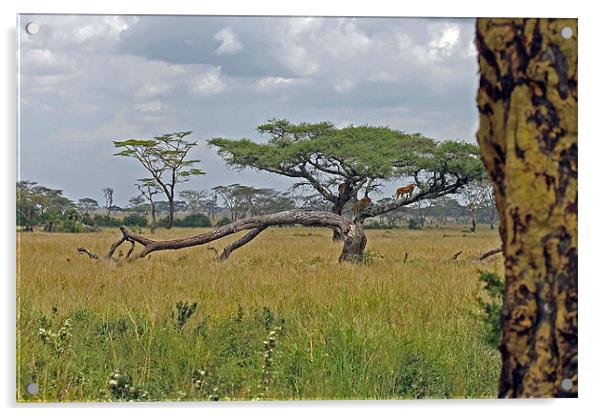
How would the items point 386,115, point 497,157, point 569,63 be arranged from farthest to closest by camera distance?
point 386,115 < point 569,63 < point 497,157

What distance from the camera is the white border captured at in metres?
4.95

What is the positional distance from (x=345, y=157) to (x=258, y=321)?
1166 mm

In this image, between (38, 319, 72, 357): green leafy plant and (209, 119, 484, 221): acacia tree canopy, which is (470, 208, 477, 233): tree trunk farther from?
(38, 319, 72, 357): green leafy plant

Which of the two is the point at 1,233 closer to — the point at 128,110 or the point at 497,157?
the point at 128,110

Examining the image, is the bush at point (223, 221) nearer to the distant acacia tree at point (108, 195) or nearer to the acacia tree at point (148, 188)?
the acacia tree at point (148, 188)

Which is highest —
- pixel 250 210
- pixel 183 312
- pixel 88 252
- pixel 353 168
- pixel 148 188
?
pixel 353 168

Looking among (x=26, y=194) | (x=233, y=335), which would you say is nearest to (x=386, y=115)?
(x=233, y=335)

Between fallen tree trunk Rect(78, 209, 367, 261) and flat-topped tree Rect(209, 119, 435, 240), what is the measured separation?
0.30ft

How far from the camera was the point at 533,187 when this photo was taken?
3.82 meters

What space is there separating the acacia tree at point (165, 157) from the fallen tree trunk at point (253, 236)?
0.32 m

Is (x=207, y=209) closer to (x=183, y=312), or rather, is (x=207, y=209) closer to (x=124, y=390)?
(x=183, y=312)

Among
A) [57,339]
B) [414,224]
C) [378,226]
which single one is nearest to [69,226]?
[57,339]

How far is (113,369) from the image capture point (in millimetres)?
5035
